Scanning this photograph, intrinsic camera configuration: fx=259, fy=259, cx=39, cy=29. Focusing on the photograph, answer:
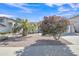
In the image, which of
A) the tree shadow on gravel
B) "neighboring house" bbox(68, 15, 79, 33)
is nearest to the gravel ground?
the tree shadow on gravel

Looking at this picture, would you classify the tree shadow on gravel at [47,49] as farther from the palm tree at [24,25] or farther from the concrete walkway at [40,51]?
the palm tree at [24,25]

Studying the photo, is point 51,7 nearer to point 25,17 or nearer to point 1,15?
point 25,17

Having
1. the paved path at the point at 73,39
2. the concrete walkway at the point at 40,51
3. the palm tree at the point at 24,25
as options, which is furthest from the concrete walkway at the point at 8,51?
the paved path at the point at 73,39

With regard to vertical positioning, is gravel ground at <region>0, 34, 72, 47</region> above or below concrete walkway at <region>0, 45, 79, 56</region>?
above

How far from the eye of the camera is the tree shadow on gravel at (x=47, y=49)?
4469 mm

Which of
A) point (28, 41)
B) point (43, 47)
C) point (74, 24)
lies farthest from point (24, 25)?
point (74, 24)

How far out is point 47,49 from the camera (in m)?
4.48

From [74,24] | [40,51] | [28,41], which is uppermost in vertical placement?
[74,24]

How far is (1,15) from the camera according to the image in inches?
176

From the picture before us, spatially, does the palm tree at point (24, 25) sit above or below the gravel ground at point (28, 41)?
above

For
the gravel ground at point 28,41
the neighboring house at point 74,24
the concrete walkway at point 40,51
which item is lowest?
the concrete walkway at point 40,51

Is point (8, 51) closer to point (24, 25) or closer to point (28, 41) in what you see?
point (28, 41)

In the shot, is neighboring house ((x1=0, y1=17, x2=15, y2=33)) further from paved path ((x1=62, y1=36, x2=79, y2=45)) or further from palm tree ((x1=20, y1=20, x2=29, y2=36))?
paved path ((x1=62, y1=36, x2=79, y2=45))

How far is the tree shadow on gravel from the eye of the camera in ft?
14.7
